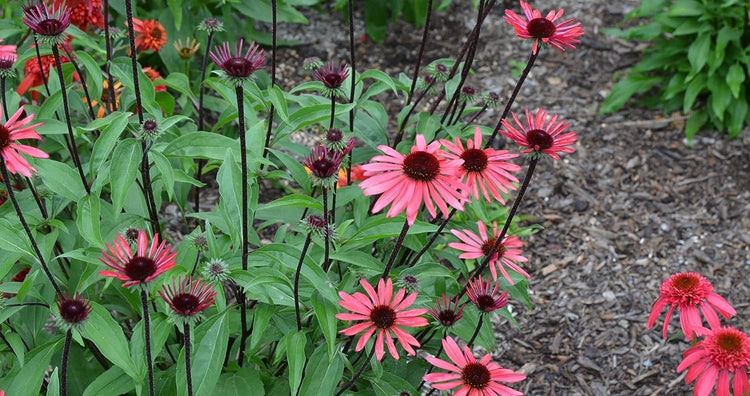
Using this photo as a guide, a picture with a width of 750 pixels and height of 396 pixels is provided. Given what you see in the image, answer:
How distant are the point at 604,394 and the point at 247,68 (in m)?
2.07

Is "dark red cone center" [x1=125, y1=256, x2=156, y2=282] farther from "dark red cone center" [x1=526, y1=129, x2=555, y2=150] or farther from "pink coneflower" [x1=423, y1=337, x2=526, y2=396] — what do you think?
"dark red cone center" [x1=526, y1=129, x2=555, y2=150]

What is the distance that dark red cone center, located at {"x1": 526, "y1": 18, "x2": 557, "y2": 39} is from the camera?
74.3 inches

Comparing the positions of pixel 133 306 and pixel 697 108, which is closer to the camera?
pixel 133 306

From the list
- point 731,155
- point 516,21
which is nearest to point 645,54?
point 731,155

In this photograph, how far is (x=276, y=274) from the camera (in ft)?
5.93

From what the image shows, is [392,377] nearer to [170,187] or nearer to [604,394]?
[170,187]

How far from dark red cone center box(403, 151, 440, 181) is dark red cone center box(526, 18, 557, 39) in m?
0.47

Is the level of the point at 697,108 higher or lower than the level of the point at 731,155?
higher

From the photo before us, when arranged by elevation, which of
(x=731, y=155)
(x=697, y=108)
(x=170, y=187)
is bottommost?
(x=170, y=187)

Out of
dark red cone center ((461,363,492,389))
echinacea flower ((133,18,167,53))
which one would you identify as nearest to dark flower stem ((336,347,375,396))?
dark red cone center ((461,363,492,389))

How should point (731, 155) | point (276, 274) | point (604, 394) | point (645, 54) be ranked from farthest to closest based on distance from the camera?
point (645, 54) → point (731, 155) → point (604, 394) → point (276, 274)

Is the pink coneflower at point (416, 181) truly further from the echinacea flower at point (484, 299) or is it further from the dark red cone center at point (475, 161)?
the echinacea flower at point (484, 299)

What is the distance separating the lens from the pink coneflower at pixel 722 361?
1.74 metres

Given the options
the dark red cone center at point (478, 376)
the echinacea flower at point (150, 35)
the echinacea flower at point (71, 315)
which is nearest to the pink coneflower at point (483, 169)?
the dark red cone center at point (478, 376)
